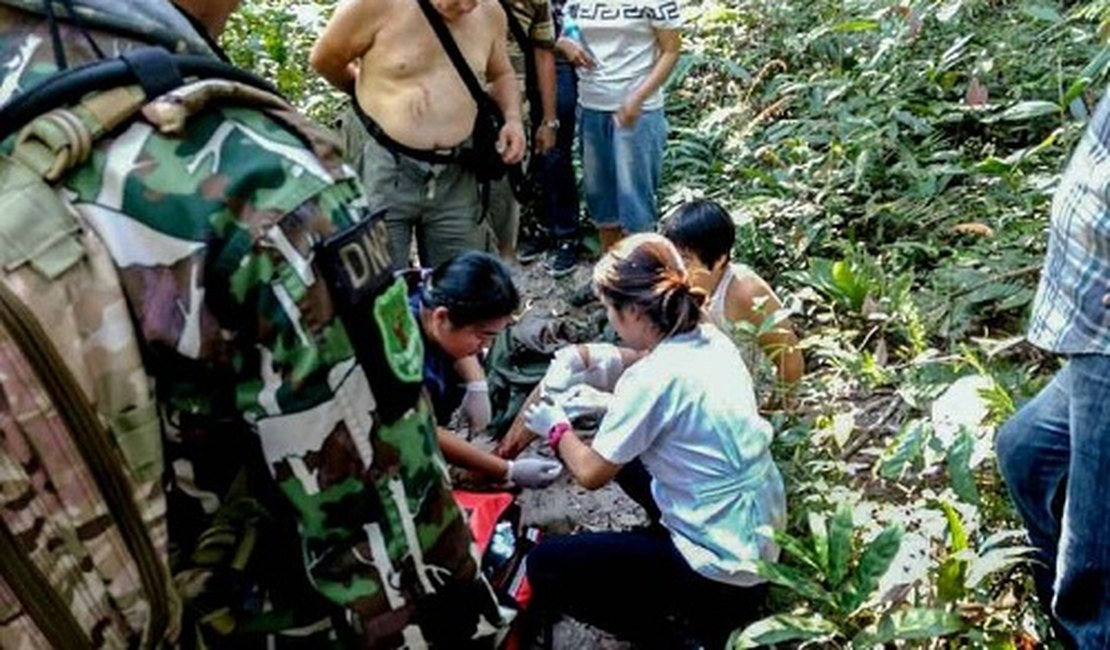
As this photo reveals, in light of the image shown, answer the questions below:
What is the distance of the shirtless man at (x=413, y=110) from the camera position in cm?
369

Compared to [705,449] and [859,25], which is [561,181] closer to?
[859,25]

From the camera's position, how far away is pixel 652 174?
16.4 feet

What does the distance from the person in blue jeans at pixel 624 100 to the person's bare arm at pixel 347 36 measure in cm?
138

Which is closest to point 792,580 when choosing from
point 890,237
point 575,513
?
point 575,513

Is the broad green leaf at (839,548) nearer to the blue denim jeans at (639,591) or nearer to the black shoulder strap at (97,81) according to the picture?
the blue denim jeans at (639,591)

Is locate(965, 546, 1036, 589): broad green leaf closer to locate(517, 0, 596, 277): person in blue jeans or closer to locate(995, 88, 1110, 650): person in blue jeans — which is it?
locate(995, 88, 1110, 650): person in blue jeans

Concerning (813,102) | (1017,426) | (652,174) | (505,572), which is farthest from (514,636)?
(813,102)

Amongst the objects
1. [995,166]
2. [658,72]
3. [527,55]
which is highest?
[527,55]

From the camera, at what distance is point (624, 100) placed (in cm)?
486

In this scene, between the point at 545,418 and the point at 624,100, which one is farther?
the point at 624,100

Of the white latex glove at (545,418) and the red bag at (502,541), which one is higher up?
the white latex glove at (545,418)

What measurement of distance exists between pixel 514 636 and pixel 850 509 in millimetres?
881

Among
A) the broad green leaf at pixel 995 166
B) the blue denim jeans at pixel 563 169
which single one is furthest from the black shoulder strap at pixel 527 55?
the broad green leaf at pixel 995 166

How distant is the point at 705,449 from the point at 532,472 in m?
0.68
